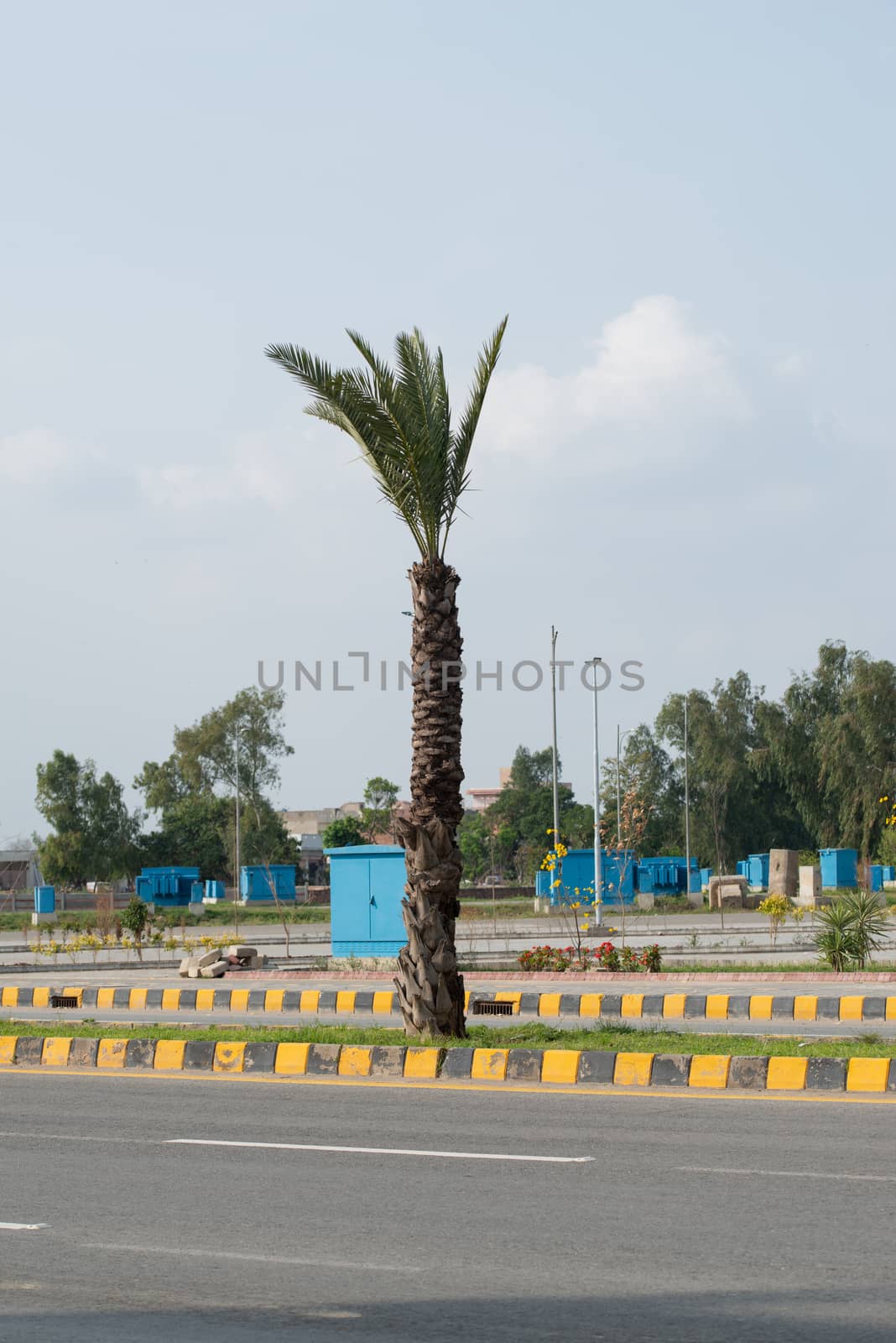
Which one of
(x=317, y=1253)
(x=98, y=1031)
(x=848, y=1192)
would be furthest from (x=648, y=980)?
(x=317, y=1253)

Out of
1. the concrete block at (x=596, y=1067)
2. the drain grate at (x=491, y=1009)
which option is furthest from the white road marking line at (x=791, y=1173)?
the drain grate at (x=491, y=1009)

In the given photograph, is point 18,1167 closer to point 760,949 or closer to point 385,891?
point 385,891

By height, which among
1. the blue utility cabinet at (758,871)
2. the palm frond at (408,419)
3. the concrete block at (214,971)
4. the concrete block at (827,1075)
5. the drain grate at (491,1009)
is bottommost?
the concrete block at (214,971)

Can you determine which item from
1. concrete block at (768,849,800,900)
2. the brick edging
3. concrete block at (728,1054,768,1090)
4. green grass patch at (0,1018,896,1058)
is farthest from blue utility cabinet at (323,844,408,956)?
concrete block at (768,849,800,900)

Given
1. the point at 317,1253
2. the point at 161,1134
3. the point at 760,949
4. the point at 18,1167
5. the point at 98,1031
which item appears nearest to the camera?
the point at 317,1253

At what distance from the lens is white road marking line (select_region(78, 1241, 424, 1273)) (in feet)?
21.2

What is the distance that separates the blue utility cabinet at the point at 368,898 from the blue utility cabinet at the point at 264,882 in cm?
3810

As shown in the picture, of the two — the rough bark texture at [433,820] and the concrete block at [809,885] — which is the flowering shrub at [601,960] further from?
the concrete block at [809,885]

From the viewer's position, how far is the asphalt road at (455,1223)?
5715 mm

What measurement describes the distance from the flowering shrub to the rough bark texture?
9.55m

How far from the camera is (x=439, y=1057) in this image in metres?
13.4

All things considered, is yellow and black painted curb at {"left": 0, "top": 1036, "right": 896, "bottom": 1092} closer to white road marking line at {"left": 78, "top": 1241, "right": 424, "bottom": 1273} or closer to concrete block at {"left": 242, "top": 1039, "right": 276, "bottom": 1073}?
concrete block at {"left": 242, "top": 1039, "right": 276, "bottom": 1073}

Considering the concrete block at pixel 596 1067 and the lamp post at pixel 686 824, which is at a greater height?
the lamp post at pixel 686 824

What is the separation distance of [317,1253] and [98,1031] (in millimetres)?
9898
